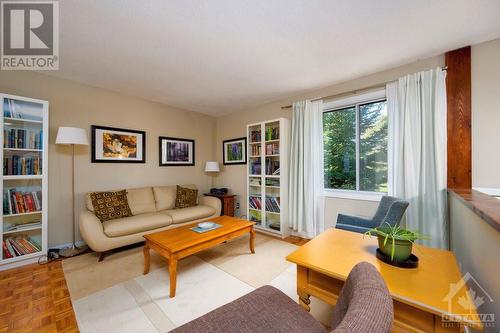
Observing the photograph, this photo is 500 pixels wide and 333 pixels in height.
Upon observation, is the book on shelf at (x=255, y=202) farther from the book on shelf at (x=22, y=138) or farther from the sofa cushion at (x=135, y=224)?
the book on shelf at (x=22, y=138)

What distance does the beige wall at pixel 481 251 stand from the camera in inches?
38.3

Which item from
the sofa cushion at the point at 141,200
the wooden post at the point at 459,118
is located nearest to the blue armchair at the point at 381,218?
the wooden post at the point at 459,118

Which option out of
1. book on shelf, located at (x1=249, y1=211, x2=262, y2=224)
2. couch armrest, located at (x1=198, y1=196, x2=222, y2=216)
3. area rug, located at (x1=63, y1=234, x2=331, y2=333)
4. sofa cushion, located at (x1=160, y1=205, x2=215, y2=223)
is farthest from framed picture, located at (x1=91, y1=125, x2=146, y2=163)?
book on shelf, located at (x1=249, y1=211, x2=262, y2=224)

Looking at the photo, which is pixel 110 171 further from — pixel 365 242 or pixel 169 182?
pixel 365 242

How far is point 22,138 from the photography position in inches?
94.1

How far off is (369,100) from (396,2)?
1.42 m

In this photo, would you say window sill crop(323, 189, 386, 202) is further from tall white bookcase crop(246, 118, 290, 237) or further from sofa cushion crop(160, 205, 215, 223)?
sofa cushion crop(160, 205, 215, 223)

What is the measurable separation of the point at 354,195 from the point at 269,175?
1.37 m

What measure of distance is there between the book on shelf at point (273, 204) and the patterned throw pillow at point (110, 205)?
222 centimetres

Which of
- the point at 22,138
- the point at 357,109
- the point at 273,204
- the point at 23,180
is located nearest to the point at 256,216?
the point at 273,204

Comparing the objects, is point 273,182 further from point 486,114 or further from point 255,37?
point 486,114

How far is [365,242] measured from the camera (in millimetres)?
1399

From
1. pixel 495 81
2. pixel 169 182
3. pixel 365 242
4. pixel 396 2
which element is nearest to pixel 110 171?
pixel 169 182

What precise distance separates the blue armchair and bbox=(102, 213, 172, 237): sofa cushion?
243cm
